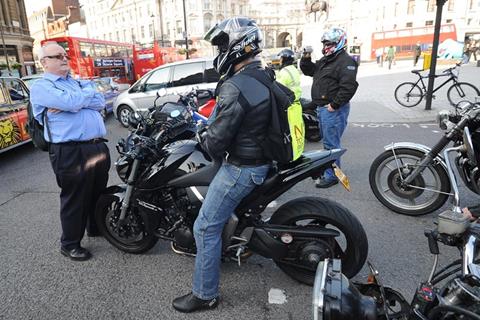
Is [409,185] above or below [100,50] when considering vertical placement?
below

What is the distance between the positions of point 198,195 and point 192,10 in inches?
3221

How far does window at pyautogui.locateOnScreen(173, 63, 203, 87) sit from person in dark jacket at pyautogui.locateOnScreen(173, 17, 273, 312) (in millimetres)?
7208

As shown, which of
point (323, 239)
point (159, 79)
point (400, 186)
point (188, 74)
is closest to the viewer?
point (323, 239)

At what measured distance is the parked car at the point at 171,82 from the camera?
9.20 m

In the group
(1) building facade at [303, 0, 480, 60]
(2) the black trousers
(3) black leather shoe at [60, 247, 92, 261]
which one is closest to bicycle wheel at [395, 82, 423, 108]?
(2) the black trousers

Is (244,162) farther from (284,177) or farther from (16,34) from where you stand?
(16,34)

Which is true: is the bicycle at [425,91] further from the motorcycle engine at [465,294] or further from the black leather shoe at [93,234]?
the motorcycle engine at [465,294]

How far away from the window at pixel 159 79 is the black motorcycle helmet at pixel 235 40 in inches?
A: 306

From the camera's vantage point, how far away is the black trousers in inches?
124

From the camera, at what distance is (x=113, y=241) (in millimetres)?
3422

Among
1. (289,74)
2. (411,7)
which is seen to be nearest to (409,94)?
(289,74)

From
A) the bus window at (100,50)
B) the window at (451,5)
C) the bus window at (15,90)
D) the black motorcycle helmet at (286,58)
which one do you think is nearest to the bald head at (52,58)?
the black motorcycle helmet at (286,58)

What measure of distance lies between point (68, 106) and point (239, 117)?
5.41 feet

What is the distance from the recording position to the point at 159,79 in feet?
32.1
